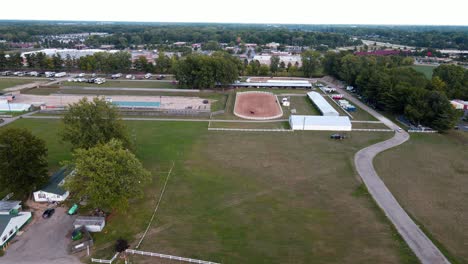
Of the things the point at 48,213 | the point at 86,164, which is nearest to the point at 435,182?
the point at 86,164

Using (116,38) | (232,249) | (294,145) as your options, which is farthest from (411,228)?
(116,38)

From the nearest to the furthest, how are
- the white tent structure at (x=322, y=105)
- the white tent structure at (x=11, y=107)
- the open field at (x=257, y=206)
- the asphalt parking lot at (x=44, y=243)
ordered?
the asphalt parking lot at (x=44, y=243), the open field at (x=257, y=206), the white tent structure at (x=322, y=105), the white tent structure at (x=11, y=107)

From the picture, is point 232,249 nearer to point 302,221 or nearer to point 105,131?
point 302,221

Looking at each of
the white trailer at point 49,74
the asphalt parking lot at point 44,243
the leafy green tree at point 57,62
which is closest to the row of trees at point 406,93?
the asphalt parking lot at point 44,243

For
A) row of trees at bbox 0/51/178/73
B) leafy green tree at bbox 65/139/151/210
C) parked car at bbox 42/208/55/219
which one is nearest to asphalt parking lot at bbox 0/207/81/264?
parked car at bbox 42/208/55/219

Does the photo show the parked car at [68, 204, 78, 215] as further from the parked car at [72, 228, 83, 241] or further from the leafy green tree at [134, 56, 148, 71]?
the leafy green tree at [134, 56, 148, 71]

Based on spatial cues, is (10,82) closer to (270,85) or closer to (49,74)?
(49,74)

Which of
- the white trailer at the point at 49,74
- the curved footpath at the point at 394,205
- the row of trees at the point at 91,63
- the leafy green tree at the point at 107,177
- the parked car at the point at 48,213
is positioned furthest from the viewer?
the row of trees at the point at 91,63

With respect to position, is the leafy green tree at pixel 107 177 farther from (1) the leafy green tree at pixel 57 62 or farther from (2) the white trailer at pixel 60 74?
(1) the leafy green tree at pixel 57 62

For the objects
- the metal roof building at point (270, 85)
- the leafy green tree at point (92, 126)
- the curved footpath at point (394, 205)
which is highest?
the leafy green tree at point (92, 126)
